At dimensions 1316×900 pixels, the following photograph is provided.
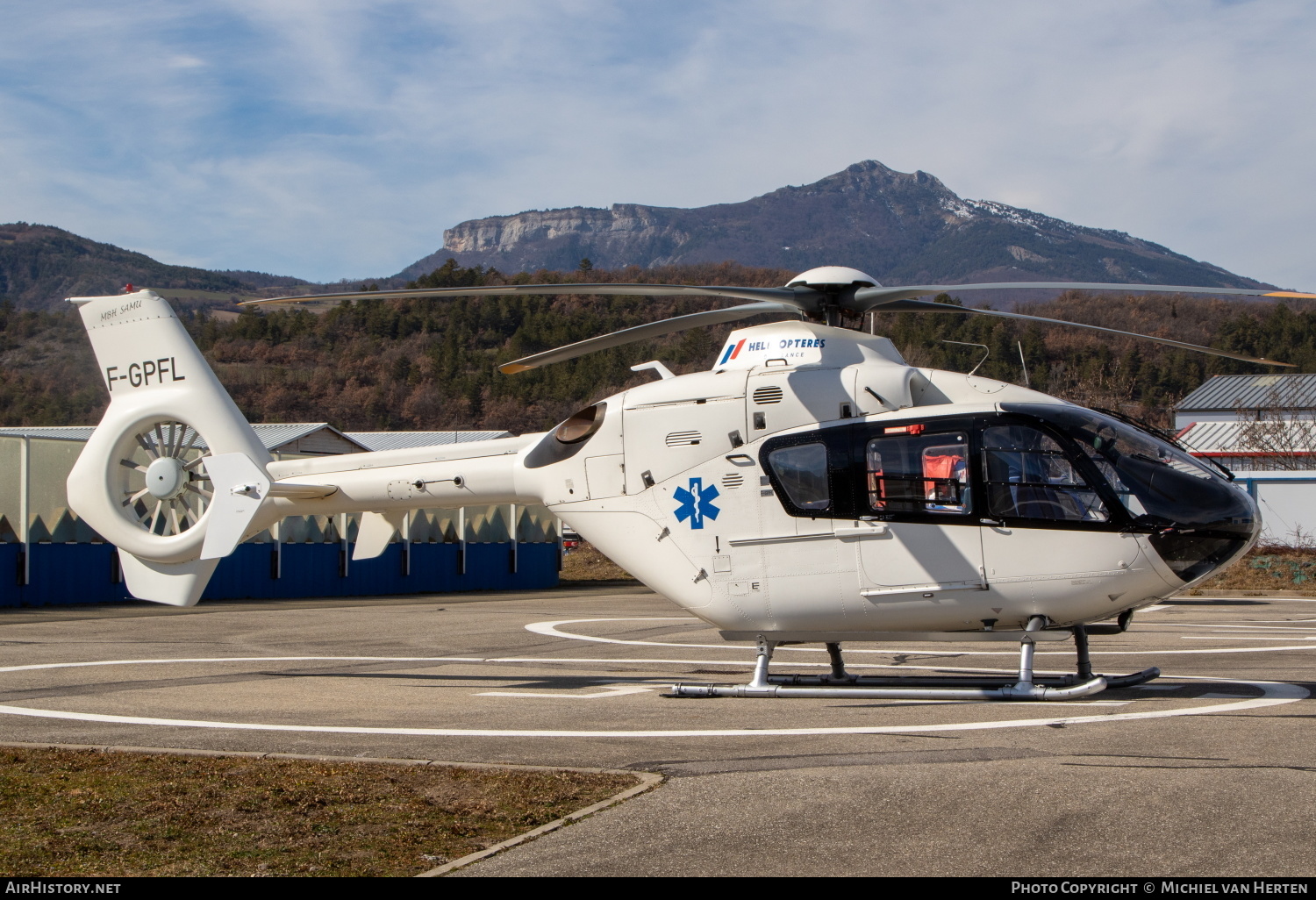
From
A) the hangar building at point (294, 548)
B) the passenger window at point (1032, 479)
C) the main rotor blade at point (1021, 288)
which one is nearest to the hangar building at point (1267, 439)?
the main rotor blade at point (1021, 288)

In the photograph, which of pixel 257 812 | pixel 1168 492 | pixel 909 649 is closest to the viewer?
pixel 257 812

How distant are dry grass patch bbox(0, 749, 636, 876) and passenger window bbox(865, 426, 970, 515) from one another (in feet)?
15.0

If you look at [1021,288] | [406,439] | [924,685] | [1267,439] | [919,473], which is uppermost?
[406,439]

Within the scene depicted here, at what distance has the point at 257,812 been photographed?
19.8 feet

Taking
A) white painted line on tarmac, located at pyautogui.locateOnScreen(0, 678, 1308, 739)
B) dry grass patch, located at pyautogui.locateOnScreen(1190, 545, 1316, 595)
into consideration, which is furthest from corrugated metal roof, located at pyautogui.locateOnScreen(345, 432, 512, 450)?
white painted line on tarmac, located at pyautogui.locateOnScreen(0, 678, 1308, 739)

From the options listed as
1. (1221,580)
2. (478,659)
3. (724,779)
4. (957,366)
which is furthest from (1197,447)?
(724,779)

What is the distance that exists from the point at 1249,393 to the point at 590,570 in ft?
221

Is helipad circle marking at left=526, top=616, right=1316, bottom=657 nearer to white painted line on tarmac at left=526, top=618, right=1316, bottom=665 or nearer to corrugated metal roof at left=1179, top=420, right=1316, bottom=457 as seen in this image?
white painted line on tarmac at left=526, top=618, right=1316, bottom=665

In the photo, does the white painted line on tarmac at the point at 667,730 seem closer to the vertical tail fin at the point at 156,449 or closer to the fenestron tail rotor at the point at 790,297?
the fenestron tail rotor at the point at 790,297

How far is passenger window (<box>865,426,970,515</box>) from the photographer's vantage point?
10.2 m

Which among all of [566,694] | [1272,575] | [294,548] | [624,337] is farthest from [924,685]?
[294,548]

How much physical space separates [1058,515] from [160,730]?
25.5 ft

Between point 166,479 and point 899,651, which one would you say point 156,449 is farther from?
point 899,651

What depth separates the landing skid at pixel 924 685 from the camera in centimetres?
988
